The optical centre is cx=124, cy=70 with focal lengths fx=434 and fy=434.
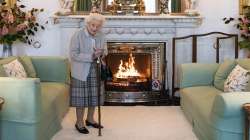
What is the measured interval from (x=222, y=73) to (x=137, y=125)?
1178mm

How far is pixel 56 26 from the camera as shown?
6.68 meters

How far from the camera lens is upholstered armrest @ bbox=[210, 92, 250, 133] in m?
3.44

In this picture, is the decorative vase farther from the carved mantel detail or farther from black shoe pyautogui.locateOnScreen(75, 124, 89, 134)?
black shoe pyautogui.locateOnScreen(75, 124, 89, 134)

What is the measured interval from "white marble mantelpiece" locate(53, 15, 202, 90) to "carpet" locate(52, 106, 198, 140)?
44.4 inches

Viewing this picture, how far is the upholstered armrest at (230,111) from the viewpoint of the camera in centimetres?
344

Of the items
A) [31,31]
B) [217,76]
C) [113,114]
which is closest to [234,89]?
[217,76]

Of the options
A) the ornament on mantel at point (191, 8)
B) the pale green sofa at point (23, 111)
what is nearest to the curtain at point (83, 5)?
the ornament on mantel at point (191, 8)

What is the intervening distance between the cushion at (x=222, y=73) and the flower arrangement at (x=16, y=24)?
2.77 meters

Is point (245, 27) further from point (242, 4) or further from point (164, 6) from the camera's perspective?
point (164, 6)

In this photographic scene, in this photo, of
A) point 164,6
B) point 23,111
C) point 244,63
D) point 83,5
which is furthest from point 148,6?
point 23,111

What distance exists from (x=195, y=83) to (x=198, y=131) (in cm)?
112

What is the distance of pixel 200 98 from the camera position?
4.72 metres

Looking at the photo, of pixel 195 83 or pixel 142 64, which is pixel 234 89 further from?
pixel 142 64

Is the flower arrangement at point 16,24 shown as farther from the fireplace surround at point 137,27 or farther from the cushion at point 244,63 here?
the cushion at point 244,63
